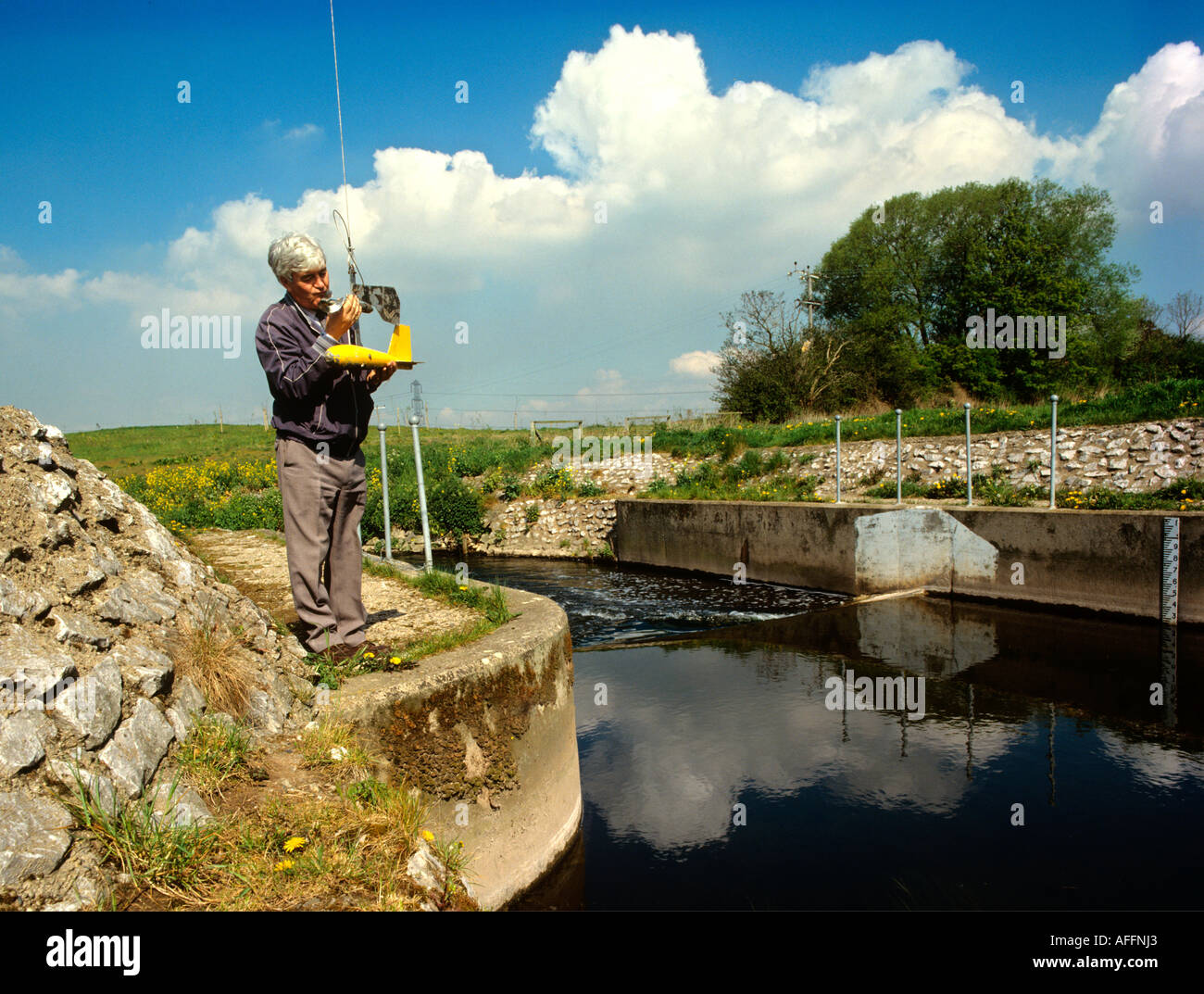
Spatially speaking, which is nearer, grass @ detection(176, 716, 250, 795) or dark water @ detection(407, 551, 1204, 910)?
grass @ detection(176, 716, 250, 795)

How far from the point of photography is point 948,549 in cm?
1152

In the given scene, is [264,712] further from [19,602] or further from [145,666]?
[19,602]

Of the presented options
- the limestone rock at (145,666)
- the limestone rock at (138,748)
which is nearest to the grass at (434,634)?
the limestone rock at (145,666)

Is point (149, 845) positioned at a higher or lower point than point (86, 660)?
lower

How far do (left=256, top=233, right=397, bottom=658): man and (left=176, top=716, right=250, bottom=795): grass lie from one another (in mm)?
899

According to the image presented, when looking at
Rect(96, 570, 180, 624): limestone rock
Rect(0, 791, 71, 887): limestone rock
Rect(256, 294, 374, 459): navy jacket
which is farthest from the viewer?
Rect(256, 294, 374, 459): navy jacket

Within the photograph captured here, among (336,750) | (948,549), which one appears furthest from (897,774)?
(948,549)

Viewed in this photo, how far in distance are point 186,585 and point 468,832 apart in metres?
1.68

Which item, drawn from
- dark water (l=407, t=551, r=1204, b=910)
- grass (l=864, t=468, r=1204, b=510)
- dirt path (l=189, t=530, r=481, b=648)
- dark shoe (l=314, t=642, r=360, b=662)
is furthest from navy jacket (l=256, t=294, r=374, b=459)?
grass (l=864, t=468, r=1204, b=510)

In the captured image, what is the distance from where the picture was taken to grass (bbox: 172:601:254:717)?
281 centimetres

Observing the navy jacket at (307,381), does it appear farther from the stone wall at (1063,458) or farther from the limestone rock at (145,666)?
the stone wall at (1063,458)

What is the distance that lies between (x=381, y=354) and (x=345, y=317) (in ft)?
0.83

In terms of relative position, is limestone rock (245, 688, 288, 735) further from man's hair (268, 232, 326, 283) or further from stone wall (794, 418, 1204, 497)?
stone wall (794, 418, 1204, 497)
